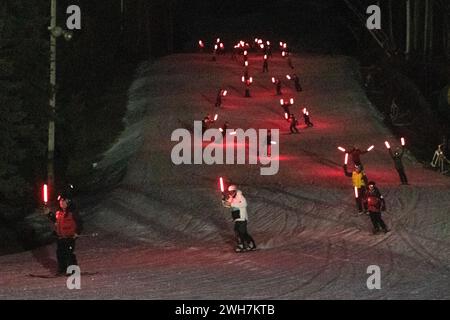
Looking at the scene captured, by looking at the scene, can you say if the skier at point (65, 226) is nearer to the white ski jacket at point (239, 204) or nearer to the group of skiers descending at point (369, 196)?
the white ski jacket at point (239, 204)

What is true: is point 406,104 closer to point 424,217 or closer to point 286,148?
point 286,148

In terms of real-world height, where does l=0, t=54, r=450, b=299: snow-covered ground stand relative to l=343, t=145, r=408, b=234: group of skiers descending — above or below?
below

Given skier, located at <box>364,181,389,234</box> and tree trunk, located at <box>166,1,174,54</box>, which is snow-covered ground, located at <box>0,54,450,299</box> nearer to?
skier, located at <box>364,181,389,234</box>

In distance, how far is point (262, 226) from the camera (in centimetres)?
2747

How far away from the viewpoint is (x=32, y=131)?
34.1 metres

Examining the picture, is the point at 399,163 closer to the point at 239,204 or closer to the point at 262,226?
the point at 262,226

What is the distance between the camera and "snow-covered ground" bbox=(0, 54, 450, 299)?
17984 mm

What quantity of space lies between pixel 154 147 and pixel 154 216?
1258 centimetres

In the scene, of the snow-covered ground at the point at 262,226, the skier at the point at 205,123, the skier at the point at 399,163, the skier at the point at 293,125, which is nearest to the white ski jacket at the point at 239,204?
the snow-covered ground at the point at 262,226

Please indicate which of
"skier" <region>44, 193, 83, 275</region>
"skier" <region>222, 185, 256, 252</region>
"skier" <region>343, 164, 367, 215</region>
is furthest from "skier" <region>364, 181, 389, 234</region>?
"skier" <region>44, 193, 83, 275</region>

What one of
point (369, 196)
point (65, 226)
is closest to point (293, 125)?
point (369, 196)

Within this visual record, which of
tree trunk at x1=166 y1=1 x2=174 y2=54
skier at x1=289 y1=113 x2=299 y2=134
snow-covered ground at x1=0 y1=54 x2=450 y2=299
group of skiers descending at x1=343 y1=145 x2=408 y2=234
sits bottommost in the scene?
snow-covered ground at x1=0 y1=54 x2=450 y2=299

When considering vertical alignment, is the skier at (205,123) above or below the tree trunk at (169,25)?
below

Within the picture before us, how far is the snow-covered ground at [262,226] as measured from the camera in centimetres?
1798
